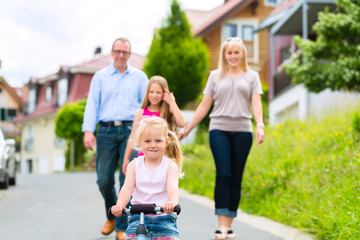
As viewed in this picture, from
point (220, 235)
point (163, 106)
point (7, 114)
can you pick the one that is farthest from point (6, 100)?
point (163, 106)

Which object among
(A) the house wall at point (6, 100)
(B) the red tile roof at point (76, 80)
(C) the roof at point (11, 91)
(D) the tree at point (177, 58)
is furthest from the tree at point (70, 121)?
(A) the house wall at point (6, 100)

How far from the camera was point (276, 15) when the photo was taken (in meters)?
23.5

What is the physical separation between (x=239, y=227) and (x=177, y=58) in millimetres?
17912

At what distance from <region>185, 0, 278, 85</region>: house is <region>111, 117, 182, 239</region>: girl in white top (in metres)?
25.4

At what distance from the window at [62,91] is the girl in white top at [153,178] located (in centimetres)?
3858

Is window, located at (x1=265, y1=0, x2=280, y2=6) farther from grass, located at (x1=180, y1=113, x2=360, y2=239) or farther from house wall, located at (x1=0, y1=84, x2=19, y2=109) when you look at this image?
house wall, located at (x1=0, y1=84, x2=19, y2=109)

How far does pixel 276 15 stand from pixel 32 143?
1176 inches

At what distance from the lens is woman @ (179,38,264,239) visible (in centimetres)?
595

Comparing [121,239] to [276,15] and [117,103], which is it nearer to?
[117,103]

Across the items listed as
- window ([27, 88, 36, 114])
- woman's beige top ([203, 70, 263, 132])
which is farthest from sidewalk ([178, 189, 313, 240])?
window ([27, 88, 36, 114])

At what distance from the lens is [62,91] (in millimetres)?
42156

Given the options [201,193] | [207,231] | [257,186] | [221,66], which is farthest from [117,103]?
[201,193]

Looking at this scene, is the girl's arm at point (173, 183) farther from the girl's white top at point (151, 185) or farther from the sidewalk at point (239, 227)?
the sidewalk at point (239, 227)

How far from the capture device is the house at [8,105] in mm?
56409
